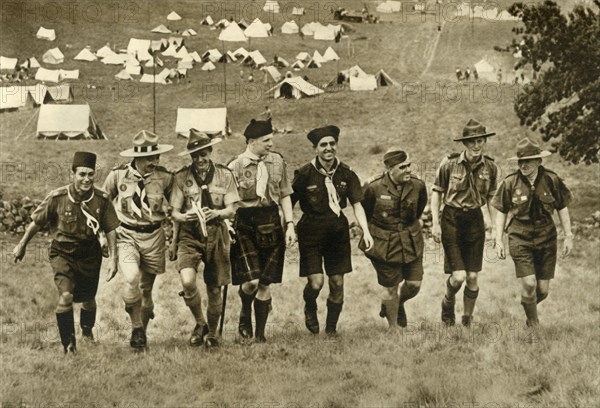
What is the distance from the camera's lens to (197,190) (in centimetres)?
671

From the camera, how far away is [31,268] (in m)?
8.17

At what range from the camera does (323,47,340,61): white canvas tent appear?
2809cm

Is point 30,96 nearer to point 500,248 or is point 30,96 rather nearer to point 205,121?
point 205,121

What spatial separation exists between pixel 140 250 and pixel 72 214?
0.73 metres

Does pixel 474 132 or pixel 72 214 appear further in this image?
pixel 474 132

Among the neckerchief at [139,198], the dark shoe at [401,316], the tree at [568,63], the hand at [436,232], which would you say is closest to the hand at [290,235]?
the neckerchief at [139,198]

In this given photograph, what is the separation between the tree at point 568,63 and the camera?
845cm

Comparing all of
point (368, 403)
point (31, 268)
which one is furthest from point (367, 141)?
point (368, 403)

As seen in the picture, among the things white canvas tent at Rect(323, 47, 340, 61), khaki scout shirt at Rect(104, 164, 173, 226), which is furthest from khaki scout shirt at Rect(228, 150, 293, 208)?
white canvas tent at Rect(323, 47, 340, 61)

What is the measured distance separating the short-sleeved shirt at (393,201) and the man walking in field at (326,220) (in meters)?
0.20

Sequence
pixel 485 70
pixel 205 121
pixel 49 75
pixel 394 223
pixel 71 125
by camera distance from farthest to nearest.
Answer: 1. pixel 49 75
2. pixel 485 70
3. pixel 205 121
4. pixel 71 125
5. pixel 394 223

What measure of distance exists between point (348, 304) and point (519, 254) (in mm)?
2072

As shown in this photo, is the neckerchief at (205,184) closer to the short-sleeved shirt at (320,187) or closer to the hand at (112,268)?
the short-sleeved shirt at (320,187)

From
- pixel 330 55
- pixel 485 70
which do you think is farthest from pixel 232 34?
pixel 485 70
